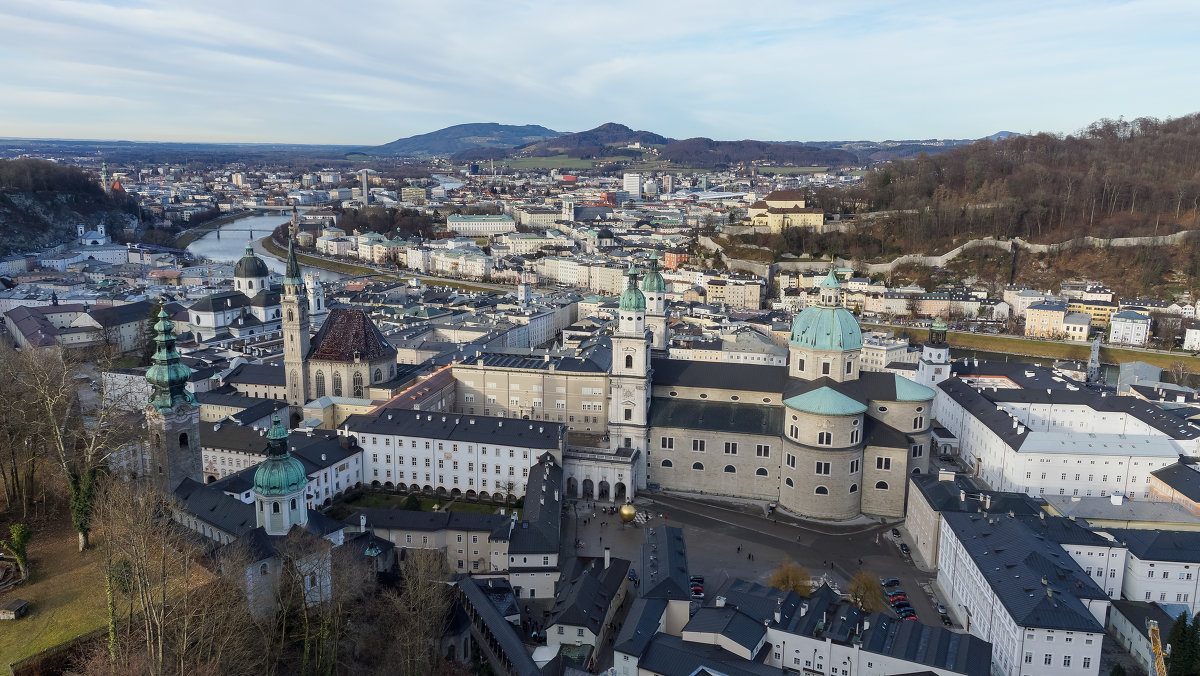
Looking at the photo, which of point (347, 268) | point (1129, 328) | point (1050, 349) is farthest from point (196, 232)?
point (1129, 328)

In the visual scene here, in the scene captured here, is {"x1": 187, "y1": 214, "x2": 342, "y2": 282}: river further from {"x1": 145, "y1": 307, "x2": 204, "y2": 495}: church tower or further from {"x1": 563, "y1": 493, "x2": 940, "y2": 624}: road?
{"x1": 145, "y1": 307, "x2": 204, "y2": 495}: church tower

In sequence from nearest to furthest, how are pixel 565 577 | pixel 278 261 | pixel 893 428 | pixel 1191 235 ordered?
pixel 565 577 → pixel 893 428 → pixel 1191 235 → pixel 278 261

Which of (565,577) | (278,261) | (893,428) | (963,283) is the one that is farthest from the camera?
(278,261)

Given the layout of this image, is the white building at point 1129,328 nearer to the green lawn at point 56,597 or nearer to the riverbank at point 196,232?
the green lawn at point 56,597

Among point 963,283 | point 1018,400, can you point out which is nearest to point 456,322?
point 1018,400

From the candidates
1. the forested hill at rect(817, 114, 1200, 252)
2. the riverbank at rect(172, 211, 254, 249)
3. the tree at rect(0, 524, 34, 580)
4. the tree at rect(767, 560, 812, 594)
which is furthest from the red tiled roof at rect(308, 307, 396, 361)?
the riverbank at rect(172, 211, 254, 249)

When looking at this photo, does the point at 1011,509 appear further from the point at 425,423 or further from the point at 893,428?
the point at 425,423
